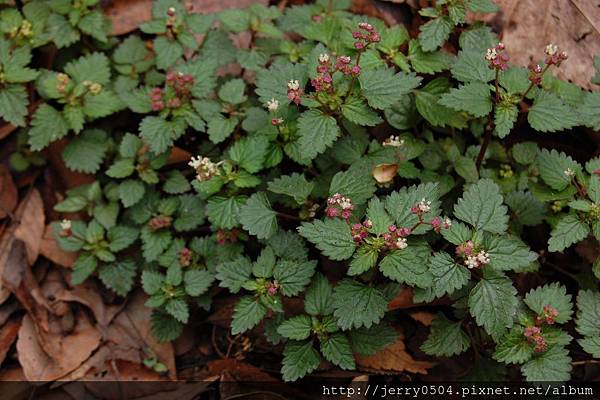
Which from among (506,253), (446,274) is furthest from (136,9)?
(506,253)

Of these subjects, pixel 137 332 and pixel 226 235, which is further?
pixel 137 332

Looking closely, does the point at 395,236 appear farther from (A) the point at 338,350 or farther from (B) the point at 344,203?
(A) the point at 338,350

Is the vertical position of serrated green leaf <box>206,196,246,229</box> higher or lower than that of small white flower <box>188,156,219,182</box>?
lower

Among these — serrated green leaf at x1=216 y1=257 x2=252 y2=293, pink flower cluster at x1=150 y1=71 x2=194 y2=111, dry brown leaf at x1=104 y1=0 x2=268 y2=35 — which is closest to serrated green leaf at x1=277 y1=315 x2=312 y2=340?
serrated green leaf at x1=216 y1=257 x2=252 y2=293

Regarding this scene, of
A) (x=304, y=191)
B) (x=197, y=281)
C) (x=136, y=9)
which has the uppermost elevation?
(x=136, y=9)

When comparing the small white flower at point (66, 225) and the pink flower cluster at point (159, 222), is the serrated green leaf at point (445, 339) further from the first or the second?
the small white flower at point (66, 225)

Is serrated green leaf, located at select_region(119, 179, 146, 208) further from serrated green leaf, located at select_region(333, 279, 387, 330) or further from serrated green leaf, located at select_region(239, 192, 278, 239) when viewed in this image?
serrated green leaf, located at select_region(333, 279, 387, 330)
